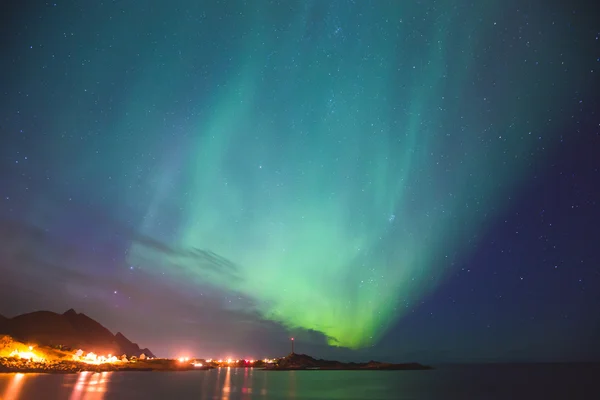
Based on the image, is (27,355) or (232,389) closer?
(232,389)

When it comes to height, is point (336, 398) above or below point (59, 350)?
below

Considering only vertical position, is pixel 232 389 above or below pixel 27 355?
below

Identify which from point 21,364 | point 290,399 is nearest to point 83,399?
point 290,399

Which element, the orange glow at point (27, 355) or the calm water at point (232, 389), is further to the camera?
the orange glow at point (27, 355)

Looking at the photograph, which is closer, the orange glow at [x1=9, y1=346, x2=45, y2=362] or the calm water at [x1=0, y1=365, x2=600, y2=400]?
the calm water at [x1=0, y1=365, x2=600, y2=400]

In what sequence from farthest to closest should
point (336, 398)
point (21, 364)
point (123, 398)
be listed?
point (21, 364), point (336, 398), point (123, 398)

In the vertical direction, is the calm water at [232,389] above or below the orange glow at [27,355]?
below

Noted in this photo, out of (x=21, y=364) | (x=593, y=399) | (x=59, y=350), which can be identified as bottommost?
(x=593, y=399)

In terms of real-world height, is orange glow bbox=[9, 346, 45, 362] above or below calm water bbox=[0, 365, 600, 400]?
above

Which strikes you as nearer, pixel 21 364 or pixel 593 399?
pixel 593 399

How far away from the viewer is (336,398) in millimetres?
62156

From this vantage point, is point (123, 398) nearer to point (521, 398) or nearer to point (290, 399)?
point (290, 399)

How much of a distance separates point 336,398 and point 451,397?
2210 centimetres

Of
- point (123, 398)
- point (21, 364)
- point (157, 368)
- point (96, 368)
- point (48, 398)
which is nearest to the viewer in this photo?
point (48, 398)
